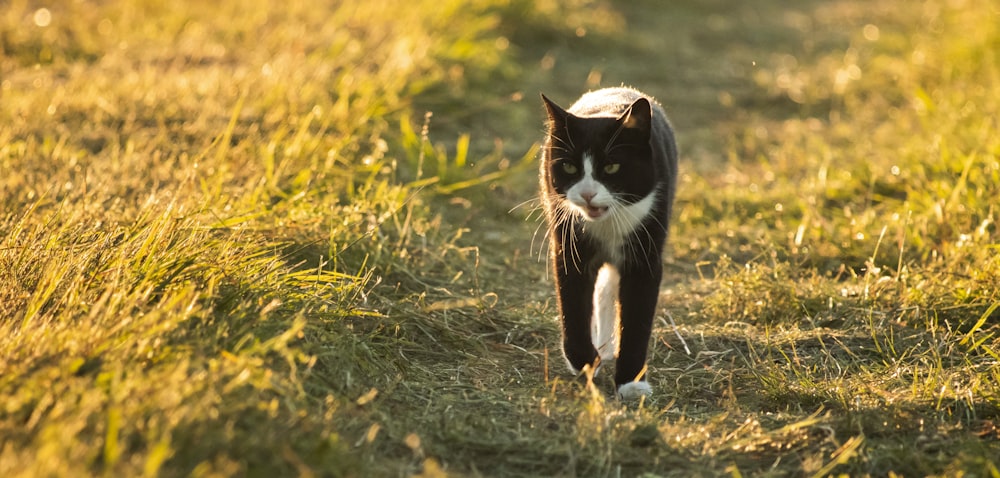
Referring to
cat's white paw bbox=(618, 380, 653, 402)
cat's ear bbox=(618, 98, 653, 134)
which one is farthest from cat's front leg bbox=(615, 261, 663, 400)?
cat's ear bbox=(618, 98, 653, 134)

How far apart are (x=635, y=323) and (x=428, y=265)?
3.51 ft

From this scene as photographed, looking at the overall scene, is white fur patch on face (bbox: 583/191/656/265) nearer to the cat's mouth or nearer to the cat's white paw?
the cat's mouth

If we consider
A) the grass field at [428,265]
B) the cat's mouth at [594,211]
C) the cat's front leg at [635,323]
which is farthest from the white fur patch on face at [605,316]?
the cat's mouth at [594,211]

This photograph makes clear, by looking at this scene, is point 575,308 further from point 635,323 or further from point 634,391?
point 634,391

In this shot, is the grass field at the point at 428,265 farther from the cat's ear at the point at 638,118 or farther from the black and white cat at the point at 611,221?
the cat's ear at the point at 638,118

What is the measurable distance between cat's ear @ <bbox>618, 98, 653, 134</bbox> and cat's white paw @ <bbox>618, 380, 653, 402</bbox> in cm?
78

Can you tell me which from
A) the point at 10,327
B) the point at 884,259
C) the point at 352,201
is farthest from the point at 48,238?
the point at 884,259

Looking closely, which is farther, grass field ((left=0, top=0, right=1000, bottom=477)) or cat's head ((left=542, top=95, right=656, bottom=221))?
cat's head ((left=542, top=95, right=656, bottom=221))

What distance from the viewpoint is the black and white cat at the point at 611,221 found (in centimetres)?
335

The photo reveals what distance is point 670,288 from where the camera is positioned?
443 cm

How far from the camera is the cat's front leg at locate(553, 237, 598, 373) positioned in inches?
137

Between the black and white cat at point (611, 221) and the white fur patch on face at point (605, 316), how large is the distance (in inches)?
7.4

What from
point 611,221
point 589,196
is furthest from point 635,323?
point 589,196

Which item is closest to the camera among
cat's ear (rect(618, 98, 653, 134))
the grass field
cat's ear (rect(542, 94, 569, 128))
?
the grass field
